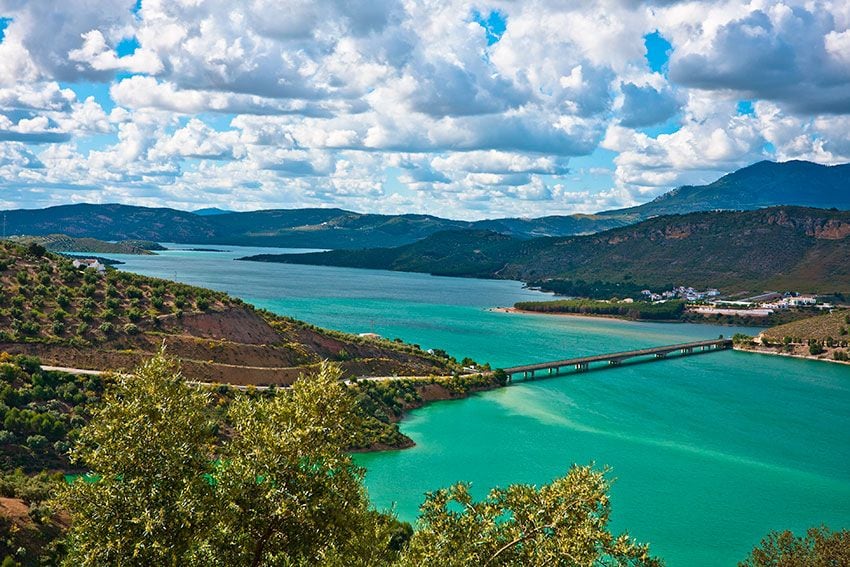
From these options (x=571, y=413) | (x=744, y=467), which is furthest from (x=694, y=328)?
(x=744, y=467)

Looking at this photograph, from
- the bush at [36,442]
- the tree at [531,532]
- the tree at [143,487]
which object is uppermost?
the tree at [143,487]

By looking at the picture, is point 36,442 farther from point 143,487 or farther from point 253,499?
point 253,499

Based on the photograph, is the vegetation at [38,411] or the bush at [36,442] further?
the bush at [36,442]

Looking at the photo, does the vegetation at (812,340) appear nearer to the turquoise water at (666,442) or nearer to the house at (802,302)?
the turquoise water at (666,442)

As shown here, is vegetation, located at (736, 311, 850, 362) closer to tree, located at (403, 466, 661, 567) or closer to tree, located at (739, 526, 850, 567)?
tree, located at (739, 526, 850, 567)

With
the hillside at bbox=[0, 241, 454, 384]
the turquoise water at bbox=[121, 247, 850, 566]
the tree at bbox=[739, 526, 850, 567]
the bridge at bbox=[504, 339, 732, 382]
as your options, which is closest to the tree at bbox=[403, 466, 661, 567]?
the turquoise water at bbox=[121, 247, 850, 566]

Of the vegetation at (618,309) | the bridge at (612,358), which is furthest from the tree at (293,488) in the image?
the vegetation at (618,309)
